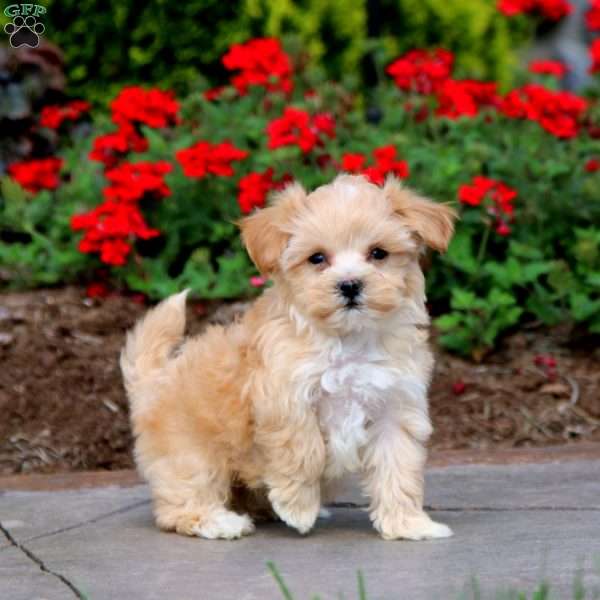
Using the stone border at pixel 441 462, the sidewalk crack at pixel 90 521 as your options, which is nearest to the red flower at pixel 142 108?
the stone border at pixel 441 462

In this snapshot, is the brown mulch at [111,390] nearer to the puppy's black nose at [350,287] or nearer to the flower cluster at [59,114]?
the flower cluster at [59,114]

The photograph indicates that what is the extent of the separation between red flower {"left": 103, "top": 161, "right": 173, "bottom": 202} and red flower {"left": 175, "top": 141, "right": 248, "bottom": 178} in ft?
0.49

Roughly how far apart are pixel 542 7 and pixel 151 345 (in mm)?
7093

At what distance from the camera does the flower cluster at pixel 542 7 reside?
10.4 meters

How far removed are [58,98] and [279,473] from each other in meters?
4.80

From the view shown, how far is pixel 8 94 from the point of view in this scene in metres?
8.51

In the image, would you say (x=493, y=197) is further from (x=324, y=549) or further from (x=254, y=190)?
(x=324, y=549)

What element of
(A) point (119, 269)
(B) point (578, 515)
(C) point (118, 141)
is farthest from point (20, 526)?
(C) point (118, 141)

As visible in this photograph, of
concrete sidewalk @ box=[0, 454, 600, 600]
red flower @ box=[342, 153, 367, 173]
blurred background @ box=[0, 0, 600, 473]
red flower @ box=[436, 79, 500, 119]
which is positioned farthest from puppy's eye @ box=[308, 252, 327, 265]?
red flower @ box=[436, 79, 500, 119]

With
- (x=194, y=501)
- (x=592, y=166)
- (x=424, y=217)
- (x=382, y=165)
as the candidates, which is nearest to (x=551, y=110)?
(x=592, y=166)

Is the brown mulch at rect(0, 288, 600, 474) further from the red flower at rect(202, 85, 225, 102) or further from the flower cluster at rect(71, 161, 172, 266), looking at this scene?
the red flower at rect(202, 85, 225, 102)

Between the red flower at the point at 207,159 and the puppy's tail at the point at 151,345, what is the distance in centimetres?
213

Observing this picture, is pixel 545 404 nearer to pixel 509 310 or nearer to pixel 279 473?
pixel 509 310

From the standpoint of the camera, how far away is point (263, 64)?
8.27m
